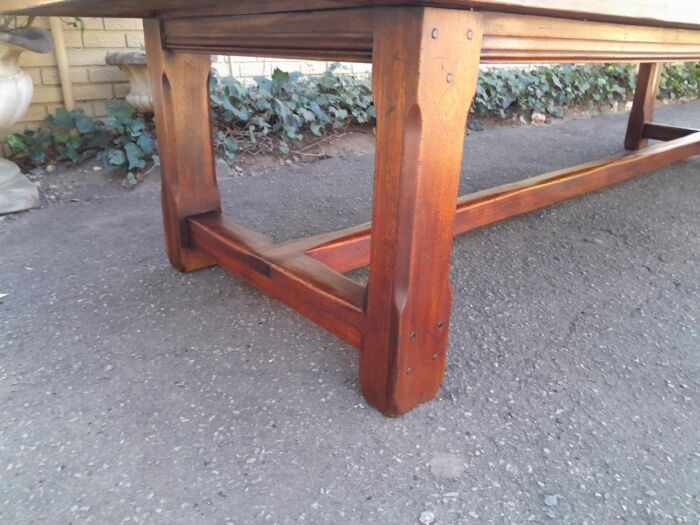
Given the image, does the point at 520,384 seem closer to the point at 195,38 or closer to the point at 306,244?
the point at 306,244

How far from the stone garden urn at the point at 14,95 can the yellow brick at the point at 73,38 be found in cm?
61

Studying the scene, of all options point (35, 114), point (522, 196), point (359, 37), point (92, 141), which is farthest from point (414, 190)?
point (35, 114)

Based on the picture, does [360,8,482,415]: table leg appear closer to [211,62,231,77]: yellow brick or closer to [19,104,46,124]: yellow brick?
[19,104,46,124]: yellow brick

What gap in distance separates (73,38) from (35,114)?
1.47ft

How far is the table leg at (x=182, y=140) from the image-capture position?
1531 mm

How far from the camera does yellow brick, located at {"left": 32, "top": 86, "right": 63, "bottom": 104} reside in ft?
9.48

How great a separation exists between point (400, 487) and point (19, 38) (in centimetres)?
230

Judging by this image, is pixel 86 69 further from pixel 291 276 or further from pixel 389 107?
pixel 389 107

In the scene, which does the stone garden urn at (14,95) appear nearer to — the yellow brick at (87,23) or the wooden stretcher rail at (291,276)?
the yellow brick at (87,23)

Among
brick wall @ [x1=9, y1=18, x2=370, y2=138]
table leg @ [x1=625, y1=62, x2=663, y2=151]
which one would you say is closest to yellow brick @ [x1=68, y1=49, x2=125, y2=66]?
brick wall @ [x1=9, y1=18, x2=370, y2=138]

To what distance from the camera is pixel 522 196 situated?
2000 millimetres

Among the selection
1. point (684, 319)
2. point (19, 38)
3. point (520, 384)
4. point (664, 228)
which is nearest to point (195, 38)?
point (520, 384)

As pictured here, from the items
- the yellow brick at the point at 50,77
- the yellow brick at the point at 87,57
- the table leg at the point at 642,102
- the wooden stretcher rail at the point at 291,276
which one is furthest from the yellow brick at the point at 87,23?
the table leg at the point at 642,102

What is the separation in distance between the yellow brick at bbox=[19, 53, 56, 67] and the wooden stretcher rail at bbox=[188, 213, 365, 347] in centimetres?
186
